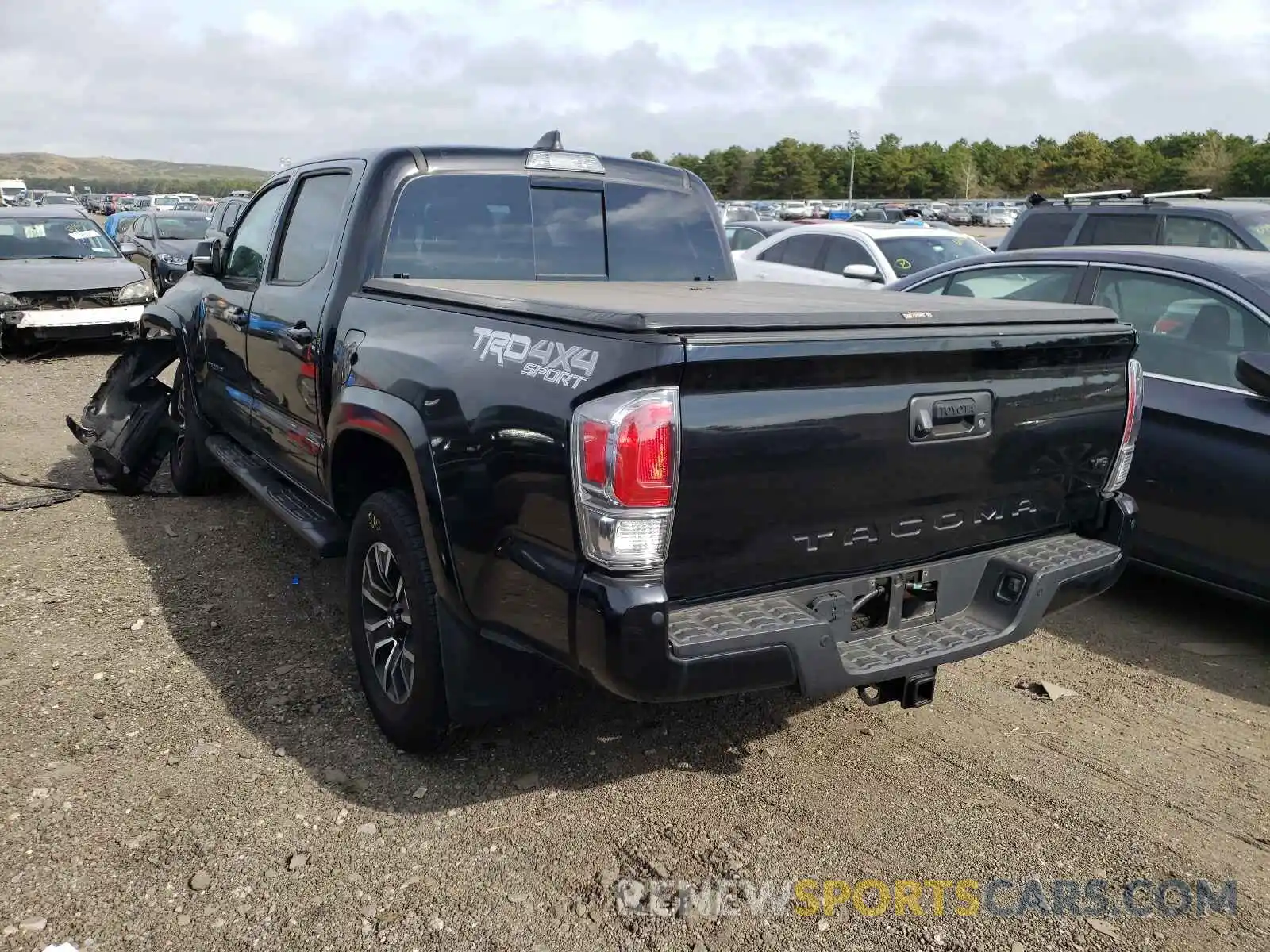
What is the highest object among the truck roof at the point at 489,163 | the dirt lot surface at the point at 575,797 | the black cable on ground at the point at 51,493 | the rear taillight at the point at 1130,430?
the truck roof at the point at 489,163

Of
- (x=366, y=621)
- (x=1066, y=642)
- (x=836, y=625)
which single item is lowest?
(x=1066, y=642)

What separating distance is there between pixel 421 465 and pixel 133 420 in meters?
4.24

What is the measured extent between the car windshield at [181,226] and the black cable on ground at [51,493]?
12.6m

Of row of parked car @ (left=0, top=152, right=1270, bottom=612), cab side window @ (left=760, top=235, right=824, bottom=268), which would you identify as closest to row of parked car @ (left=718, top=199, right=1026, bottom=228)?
cab side window @ (left=760, top=235, right=824, bottom=268)

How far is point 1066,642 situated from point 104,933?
3.87 metres

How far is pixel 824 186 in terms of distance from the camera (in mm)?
101250

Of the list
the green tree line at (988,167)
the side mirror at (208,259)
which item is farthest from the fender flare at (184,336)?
the green tree line at (988,167)

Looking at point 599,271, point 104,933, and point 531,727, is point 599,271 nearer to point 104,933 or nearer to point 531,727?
point 531,727

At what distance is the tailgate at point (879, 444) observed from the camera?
8.30 feet

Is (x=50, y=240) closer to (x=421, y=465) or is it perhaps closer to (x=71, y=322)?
(x=71, y=322)

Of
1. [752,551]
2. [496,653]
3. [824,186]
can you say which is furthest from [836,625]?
[824,186]

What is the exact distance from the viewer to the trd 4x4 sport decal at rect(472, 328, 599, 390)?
2.53m

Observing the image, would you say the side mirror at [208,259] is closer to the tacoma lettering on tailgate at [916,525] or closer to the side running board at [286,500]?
the side running board at [286,500]

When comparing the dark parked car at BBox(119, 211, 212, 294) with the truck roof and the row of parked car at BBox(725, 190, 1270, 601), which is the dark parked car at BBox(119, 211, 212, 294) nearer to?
the truck roof
